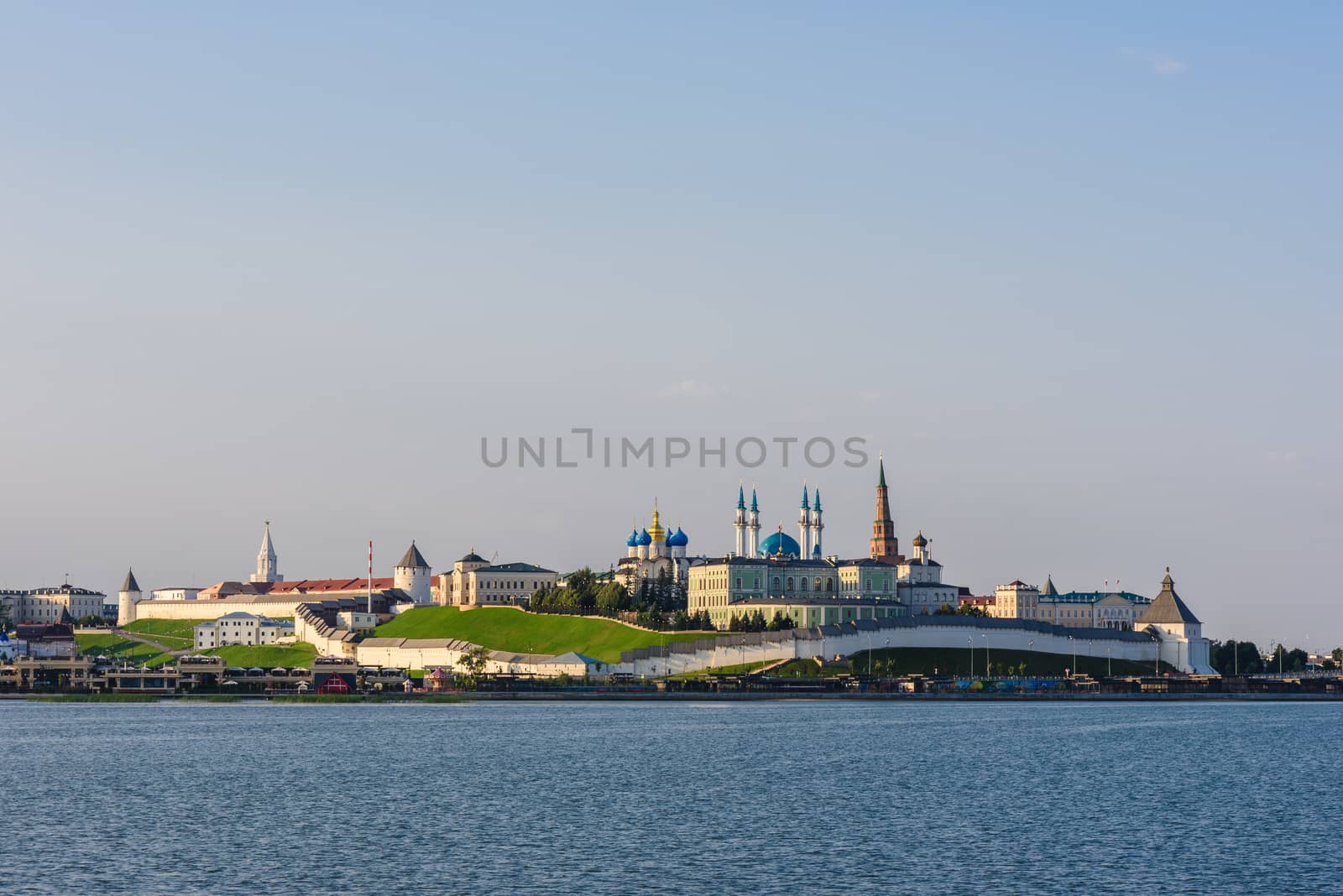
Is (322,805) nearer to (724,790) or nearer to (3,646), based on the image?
(724,790)

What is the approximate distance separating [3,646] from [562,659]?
7536cm

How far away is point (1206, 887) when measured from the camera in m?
43.2

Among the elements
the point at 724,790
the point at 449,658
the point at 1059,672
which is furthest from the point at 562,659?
the point at 724,790

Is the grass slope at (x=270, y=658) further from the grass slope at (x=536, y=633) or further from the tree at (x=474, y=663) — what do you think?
the tree at (x=474, y=663)

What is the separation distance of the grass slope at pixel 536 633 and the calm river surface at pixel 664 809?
63.7 m

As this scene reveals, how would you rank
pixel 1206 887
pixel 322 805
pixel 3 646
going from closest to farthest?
pixel 1206 887 < pixel 322 805 < pixel 3 646

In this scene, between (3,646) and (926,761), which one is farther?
(3,646)

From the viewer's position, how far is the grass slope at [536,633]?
168750mm

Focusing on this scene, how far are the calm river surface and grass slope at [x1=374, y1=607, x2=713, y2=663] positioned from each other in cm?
6370

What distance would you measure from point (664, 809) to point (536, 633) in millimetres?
124098

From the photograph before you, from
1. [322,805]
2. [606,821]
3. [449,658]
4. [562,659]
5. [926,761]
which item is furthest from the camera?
[449,658]

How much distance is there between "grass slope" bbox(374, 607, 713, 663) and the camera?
169 m

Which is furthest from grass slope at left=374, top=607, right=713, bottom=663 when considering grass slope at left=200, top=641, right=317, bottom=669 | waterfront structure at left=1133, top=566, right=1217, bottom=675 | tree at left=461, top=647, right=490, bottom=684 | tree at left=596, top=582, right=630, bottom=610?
waterfront structure at left=1133, top=566, right=1217, bottom=675

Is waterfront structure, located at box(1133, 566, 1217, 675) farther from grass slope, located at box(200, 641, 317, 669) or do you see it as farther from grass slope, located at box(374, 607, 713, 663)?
grass slope, located at box(200, 641, 317, 669)
